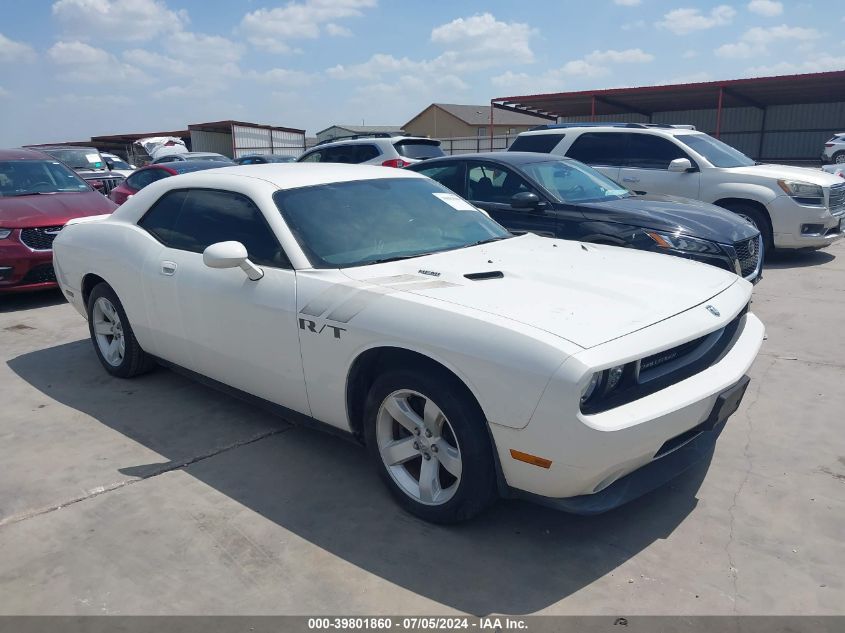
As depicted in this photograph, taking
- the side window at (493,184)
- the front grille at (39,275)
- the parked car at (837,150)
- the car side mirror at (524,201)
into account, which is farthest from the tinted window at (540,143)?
the parked car at (837,150)

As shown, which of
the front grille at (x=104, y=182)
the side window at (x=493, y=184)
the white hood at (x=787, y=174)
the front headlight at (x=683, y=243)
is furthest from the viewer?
the front grille at (x=104, y=182)

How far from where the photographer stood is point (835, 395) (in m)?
4.59

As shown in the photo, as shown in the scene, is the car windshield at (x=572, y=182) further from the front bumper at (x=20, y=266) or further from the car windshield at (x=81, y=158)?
the car windshield at (x=81, y=158)

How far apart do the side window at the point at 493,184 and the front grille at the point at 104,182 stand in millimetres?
10034

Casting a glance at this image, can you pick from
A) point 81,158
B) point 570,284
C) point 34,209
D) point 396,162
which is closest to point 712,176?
point 396,162

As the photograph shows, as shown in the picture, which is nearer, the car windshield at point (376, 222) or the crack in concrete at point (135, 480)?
the crack in concrete at point (135, 480)

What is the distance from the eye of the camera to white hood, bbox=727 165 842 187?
883 centimetres

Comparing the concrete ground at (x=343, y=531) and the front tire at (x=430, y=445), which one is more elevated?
the front tire at (x=430, y=445)

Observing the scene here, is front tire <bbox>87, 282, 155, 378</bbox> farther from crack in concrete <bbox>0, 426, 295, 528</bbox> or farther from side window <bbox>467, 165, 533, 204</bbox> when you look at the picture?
side window <bbox>467, 165, 533, 204</bbox>

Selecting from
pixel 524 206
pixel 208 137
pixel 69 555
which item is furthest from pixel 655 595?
pixel 208 137

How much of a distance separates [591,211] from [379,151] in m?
7.21

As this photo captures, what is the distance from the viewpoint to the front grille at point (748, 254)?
631cm

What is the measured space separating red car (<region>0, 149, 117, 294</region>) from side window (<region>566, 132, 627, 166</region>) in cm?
617

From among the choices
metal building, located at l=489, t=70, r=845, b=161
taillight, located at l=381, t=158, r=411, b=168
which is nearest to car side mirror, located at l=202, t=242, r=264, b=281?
taillight, located at l=381, t=158, r=411, b=168
